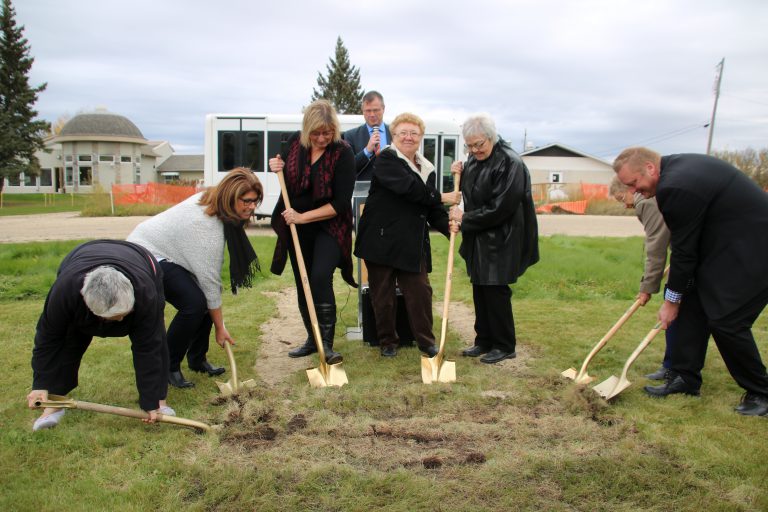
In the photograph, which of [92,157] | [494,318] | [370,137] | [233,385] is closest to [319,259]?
[233,385]

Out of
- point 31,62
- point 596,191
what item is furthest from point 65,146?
point 596,191

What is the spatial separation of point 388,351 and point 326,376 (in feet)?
2.66

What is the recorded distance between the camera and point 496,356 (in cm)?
480

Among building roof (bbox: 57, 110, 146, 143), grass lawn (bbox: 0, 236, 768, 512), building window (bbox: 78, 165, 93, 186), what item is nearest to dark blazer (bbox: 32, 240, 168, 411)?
grass lawn (bbox: 0, 236, 768, 512)

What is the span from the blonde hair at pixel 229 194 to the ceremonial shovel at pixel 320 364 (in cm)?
75

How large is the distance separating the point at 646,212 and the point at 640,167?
0.71 m

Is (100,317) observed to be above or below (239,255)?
below

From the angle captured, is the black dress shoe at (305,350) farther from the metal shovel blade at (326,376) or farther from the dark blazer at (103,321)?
the dark blazer at (103,321)

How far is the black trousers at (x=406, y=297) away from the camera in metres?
4.75

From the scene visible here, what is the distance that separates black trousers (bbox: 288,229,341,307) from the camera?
4609 mm

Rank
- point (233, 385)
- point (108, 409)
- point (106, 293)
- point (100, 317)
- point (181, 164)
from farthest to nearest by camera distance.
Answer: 1. point (181, 164)
2. point (233, 385)
3. point (108, 409)
4. point (100, 317)
5. point (106, 293)

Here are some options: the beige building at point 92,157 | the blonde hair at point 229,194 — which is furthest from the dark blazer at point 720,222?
the beige building at point 92,157

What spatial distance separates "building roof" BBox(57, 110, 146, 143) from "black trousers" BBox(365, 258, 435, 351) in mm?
50176

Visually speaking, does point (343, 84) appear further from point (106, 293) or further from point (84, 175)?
point (106, 293)
